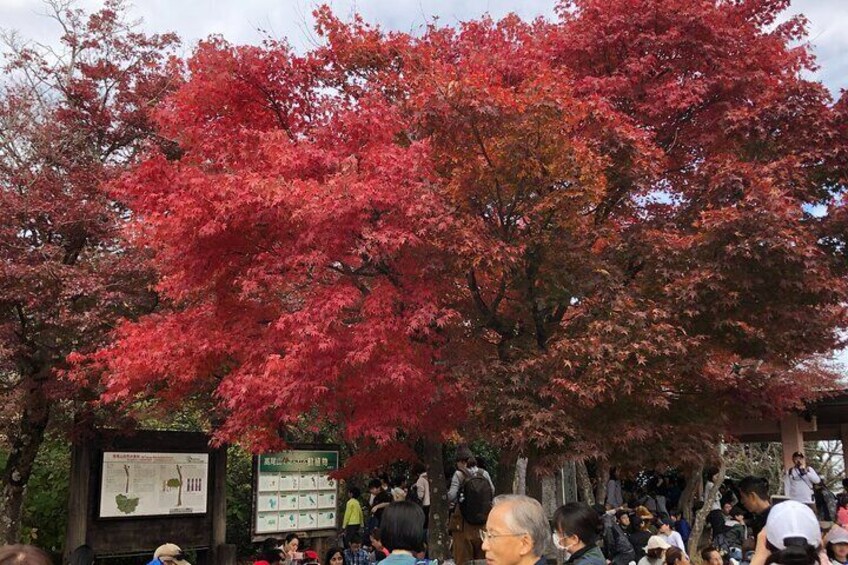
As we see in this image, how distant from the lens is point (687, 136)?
11523mm

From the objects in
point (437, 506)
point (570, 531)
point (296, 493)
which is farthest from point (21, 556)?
point (296, 493)

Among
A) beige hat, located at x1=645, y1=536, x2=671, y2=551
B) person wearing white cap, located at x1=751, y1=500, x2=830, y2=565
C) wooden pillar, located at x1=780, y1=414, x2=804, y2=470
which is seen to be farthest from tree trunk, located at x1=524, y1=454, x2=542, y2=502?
wooden pillar, located at x1=780, y1=414, x2=804, y2=470

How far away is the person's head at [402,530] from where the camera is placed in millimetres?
4121

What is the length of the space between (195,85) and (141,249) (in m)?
2.81

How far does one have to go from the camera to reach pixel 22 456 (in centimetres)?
1195

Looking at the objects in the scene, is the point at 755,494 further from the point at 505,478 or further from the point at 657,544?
the point at 505,478

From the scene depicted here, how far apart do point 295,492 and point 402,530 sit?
36.0ft

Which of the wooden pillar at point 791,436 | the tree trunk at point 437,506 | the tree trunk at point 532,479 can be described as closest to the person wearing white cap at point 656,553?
the tree trunk at point 532,479

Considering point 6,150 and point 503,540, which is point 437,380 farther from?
point 6,150

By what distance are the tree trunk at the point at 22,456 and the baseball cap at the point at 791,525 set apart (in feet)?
35.6

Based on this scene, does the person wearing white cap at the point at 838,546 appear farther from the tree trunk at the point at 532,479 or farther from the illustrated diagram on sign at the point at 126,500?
the illustrated diagram on sign at the point at 126,500

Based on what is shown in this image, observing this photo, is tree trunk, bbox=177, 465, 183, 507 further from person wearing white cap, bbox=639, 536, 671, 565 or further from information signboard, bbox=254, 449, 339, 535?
person wearing white cap, bbox=639, 536, 671, 565

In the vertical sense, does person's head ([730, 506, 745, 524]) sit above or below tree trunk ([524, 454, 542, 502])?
below

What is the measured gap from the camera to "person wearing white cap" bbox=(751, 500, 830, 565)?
338cm
